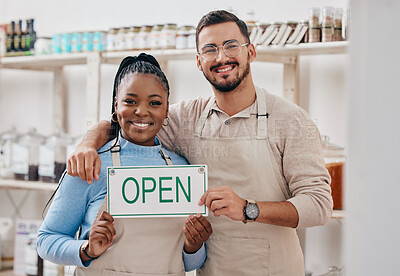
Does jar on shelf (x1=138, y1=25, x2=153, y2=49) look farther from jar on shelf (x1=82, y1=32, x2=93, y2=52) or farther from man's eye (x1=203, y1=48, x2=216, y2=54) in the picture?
man's eye (x1=203, y1=48, x2=216, y2=54)

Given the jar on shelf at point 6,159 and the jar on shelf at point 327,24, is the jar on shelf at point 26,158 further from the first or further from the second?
the jar on shelf at point 327,24

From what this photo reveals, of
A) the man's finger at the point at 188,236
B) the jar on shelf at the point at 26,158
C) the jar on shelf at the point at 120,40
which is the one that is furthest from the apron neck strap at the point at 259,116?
the jar on shelf at the point at 26,158

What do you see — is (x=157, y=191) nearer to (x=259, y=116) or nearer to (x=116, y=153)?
(x=116, y=153)

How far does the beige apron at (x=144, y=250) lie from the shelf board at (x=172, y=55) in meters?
0.41

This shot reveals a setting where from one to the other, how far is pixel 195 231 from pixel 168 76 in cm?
38

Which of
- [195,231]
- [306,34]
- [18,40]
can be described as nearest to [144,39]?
Result: [306,34]

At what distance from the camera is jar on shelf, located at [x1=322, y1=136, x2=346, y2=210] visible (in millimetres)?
1204

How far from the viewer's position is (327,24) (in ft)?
4.98

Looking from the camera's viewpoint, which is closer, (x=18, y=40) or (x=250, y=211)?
(x=250, y=211)

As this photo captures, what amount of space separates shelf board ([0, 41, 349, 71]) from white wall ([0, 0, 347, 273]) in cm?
3

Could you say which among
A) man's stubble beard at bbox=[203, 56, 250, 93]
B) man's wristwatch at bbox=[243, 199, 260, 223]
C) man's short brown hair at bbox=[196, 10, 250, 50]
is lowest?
man's wristwatch at bbox=[243, 199, 260, 223]

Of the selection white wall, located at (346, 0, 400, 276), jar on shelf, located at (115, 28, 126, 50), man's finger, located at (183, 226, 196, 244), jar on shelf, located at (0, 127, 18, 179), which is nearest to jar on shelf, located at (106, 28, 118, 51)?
jar on shelf, located at (115, 28, 126, 50)

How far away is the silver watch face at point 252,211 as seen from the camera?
3.41ft

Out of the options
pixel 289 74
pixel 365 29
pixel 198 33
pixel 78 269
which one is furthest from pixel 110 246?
pixel 289 74
